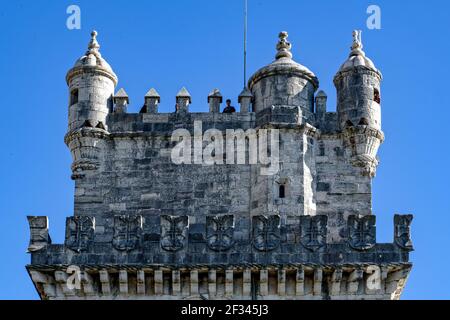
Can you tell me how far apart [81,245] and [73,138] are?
440cm

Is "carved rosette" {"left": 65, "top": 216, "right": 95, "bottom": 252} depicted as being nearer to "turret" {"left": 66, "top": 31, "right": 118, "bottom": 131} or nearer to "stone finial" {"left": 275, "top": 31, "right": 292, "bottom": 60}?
"turret" {"left": 66, "top": 31, "right": 118, "bottom": 131}

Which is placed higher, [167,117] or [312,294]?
[167,117]

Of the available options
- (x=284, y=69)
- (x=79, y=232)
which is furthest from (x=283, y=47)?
(x=79, y=232)

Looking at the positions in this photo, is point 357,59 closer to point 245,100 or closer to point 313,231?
point 245,100

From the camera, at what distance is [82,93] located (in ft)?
177

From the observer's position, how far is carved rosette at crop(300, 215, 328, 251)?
164 ft

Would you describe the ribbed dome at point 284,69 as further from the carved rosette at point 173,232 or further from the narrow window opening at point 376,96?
the carved rosette at point 173,232

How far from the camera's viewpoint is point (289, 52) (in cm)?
5459

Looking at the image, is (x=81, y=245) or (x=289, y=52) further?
(x=289, y=52)

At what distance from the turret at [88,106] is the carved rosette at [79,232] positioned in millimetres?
2622

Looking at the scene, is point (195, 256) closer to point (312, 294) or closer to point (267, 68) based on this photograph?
point (312, 294)

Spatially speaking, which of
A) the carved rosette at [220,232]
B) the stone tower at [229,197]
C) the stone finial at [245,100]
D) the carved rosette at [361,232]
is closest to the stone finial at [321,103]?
the stone tower at [229,197]
